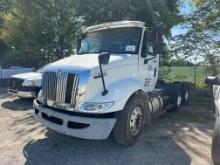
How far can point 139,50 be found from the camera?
229 inches

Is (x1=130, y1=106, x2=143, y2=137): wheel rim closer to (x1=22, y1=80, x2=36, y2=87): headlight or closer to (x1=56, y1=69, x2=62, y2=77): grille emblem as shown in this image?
(x1=56, y1=69, x2=62, y2=77): grille emblem

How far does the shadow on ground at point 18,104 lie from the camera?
848 centimetres

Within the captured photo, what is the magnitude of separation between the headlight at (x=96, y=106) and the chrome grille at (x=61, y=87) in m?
0.25

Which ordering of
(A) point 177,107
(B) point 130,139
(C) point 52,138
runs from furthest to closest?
(A) point 177,107 → (C) point 52,138 → (B) point 130,139

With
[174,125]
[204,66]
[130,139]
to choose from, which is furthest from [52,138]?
[204,66]

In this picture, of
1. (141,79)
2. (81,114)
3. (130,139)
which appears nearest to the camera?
(81,114)

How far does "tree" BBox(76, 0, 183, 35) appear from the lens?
39.4 feet

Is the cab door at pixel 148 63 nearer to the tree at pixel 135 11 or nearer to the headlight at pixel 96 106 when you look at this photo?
the headlight at pixel 96 106

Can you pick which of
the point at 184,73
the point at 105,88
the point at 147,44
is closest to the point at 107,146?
the point at 105,88

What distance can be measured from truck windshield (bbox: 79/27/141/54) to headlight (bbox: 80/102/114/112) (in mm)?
1660

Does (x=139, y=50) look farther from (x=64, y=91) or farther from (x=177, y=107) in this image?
(x=177, y=107)

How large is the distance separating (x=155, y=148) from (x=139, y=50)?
2.12m

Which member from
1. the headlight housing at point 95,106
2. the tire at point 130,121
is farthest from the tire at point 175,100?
the headlight housing at point 95,106

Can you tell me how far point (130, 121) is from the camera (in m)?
5.10
